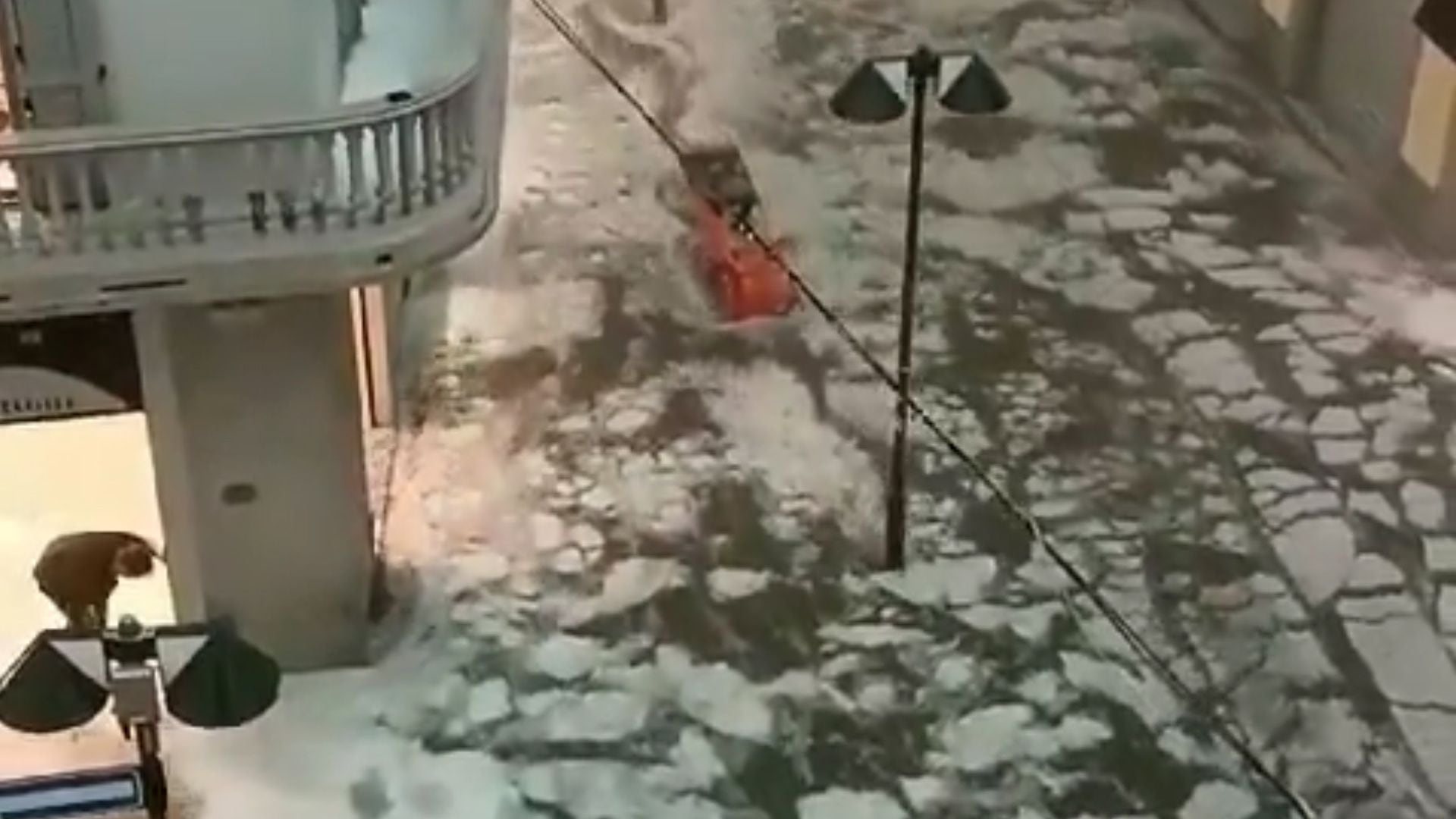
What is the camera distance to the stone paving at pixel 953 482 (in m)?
12.9

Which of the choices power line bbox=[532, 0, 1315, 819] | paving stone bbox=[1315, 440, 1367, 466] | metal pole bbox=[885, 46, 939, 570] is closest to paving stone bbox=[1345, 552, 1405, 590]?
paving stone bbox=[1315, 440, 1367, 466]

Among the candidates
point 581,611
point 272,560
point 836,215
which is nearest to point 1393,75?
point 836,215

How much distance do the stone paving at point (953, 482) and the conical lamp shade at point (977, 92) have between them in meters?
Answer: 2.99

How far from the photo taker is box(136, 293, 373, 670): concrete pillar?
1202cm

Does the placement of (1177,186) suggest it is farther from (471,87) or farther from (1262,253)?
(471,87)

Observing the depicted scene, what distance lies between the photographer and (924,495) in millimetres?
14867

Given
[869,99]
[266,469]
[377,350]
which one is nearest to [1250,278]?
[869,99]

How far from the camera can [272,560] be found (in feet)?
42.2

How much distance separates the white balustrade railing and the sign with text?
1129 mm

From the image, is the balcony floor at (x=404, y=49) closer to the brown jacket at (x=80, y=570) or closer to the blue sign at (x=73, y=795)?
the brown jacket at (x=80, y=570)

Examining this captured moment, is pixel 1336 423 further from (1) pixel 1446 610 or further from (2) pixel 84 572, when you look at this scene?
(2) pixel 84 572

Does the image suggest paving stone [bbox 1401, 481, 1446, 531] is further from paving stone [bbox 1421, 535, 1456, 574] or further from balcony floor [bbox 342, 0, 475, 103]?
balcony floor [bbox 342, 0, 475, 103]

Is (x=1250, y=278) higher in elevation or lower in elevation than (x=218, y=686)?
lower

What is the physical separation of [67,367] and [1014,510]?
543 cm
